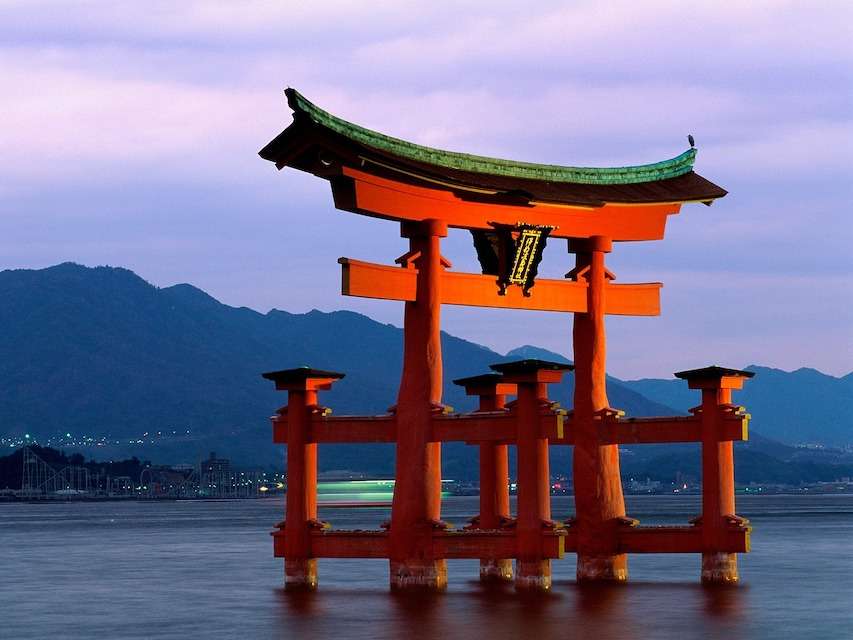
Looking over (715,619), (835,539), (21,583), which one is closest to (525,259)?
(715,619)

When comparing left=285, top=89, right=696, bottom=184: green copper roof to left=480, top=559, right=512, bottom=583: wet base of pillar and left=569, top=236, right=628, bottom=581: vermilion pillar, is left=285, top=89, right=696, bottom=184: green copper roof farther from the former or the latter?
left=480, top=559, right=512, bottom=583: wet base of pillar

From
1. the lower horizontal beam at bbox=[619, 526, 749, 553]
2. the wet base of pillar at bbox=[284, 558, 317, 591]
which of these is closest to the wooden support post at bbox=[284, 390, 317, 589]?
the wet base of pillar at bbox=[284, 558, 317, 591]

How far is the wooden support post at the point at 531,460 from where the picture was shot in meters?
32.6

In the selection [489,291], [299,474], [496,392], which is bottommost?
[299,474]

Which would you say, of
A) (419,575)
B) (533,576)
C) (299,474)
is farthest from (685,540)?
(299,474)

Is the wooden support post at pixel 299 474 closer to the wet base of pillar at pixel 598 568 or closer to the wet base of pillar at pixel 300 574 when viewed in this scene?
the wet base of pillar at pixel 300 574

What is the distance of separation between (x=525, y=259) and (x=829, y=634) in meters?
10.8

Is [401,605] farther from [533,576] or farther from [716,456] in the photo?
[716,456]

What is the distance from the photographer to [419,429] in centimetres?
3362

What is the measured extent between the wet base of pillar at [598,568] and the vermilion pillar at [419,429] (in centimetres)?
432

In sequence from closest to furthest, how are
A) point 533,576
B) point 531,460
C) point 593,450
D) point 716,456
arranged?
point 531,460, point 533,576, point 716,456, point 593,450

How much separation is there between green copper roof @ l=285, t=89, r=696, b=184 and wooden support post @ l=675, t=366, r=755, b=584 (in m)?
5.69

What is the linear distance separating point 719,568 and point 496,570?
5461 millimetres

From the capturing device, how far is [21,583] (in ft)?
158
